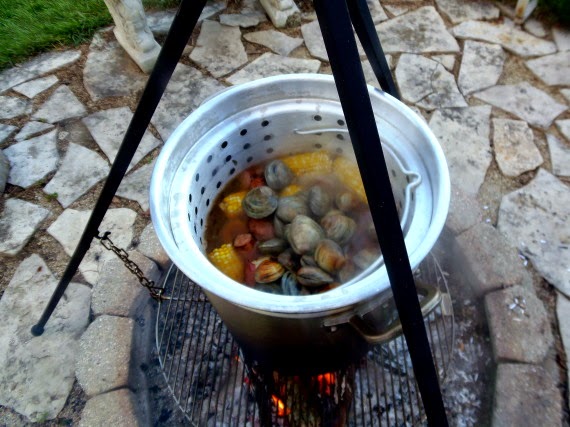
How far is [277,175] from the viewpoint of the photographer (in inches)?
53.9

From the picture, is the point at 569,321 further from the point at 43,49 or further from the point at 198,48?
the point at 43,49

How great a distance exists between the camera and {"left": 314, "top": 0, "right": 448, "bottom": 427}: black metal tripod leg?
2.23ft

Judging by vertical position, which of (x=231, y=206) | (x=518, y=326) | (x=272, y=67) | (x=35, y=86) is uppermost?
(x=231, y=206)

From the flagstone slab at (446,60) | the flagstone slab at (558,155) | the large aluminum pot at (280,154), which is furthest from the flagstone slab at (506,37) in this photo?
the large aluminum pot at (280,154)

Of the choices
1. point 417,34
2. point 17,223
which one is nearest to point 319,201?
point 17,223

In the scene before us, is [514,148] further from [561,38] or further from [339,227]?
[339,227]

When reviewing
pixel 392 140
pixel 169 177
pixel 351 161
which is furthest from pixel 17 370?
pixel 392 140

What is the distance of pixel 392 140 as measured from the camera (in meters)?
1.17

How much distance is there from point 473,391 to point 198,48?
253 centimetres

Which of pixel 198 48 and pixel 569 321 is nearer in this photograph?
pixel 569 321

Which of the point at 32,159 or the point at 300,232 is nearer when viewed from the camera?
the point at 300,232

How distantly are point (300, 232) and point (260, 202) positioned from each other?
0.19m

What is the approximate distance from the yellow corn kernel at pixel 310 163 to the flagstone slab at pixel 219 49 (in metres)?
1.46

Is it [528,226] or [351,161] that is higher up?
[351,161]
